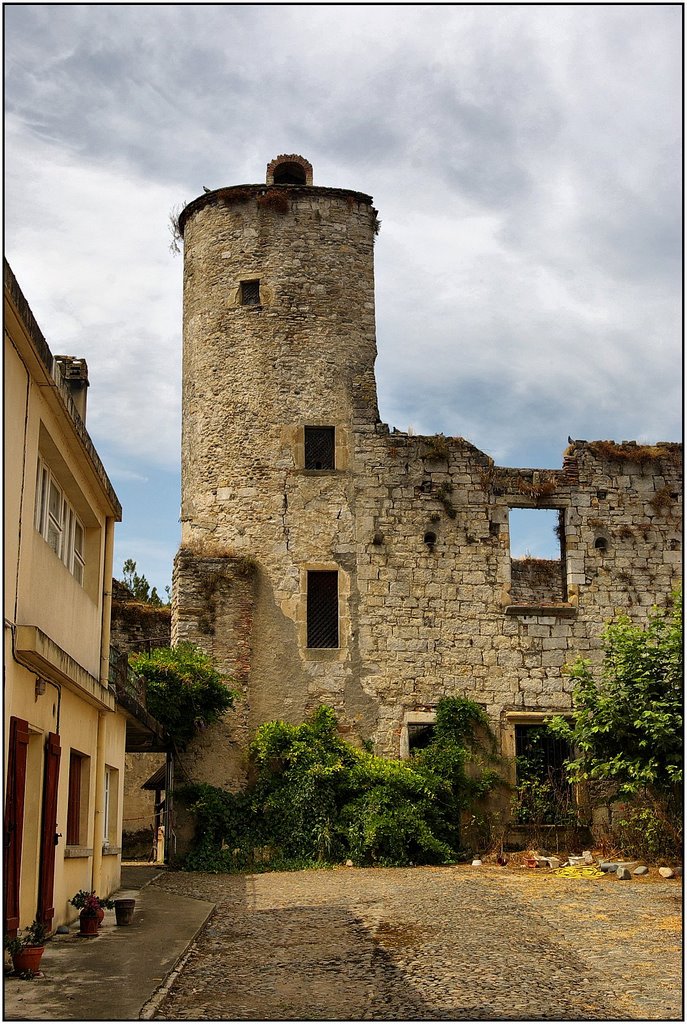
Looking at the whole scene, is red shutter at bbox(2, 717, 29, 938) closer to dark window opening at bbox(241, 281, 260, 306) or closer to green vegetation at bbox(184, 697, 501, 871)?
green vegetation at bbox(184, 697, 501, 871)

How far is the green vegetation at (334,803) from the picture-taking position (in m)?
16.5

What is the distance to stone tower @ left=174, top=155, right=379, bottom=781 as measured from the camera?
726 inches

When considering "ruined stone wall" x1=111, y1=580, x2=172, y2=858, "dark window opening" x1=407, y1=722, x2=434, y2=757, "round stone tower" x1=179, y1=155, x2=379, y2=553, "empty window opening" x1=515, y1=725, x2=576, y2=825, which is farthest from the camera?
"ruined stone wall" x1=111, y1=580, x2=172, y2=858

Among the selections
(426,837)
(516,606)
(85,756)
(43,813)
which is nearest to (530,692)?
(516,606)

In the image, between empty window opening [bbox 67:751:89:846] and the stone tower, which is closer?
empty window opening [bbox 67:751:89:846]

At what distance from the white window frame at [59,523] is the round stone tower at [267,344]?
690 centimetres

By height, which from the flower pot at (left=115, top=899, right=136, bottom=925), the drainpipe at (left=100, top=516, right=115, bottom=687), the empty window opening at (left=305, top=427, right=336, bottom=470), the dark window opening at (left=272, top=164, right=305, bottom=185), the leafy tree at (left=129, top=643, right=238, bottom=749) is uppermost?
the dark window opening at (left=272, top=164, right=305, bottom=185)

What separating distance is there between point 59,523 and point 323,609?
840 centimetres

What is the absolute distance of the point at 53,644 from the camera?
8.64 metres

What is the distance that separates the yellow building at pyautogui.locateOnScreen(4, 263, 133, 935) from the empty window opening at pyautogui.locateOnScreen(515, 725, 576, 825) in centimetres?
727

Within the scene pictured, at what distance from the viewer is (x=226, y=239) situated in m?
20.7

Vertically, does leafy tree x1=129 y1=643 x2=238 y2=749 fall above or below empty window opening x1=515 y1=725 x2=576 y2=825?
above

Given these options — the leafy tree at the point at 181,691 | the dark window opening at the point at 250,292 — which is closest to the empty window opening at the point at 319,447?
the dark window opening at the point at 250,292

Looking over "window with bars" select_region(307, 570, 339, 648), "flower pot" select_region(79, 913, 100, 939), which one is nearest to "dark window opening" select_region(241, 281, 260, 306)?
"window with bars" select_region(307, 570, 339, 648)
